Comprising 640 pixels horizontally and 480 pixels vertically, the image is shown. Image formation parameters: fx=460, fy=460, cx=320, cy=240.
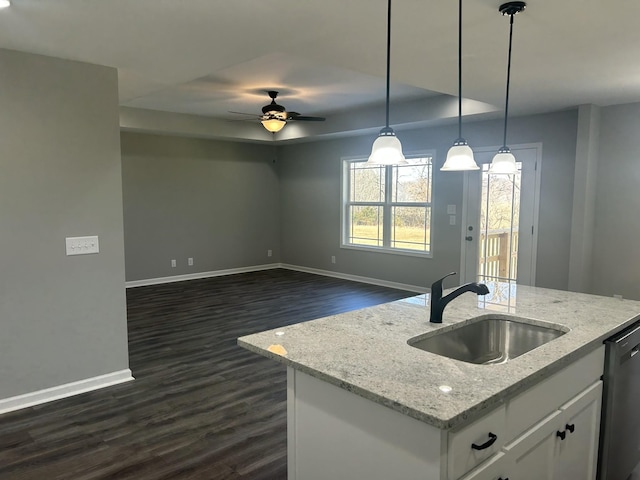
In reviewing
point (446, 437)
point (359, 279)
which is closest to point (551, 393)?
point (446, 437)

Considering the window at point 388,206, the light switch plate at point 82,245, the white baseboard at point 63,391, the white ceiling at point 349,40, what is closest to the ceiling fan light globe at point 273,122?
the white ceiling at point 349,40

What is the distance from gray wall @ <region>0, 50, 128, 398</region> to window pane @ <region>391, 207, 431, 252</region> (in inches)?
177

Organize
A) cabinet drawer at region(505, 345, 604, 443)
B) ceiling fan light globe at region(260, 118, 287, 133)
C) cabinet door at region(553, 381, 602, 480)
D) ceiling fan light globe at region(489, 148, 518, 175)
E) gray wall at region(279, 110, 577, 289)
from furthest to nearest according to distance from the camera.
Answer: ceiling fan light globe at region(260, 118, 287, 133) < gray wall at region(279, 110, 577, 289) < ceiling fan light globe at region(489, 148, 518, 175) < cabinet door at region(553, 381, 602, 480) < cabinet drawer at region(505, 345, 604, 443)

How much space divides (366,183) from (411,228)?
1164 millimetres

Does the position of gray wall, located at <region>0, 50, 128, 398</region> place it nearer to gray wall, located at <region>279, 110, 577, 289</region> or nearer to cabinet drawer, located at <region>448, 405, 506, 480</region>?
cabinet drawer, located at <region>448, 405, 506, 480</region>

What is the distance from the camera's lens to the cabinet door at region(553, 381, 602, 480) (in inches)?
72.5

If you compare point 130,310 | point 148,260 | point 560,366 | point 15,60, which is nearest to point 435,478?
point 560,366

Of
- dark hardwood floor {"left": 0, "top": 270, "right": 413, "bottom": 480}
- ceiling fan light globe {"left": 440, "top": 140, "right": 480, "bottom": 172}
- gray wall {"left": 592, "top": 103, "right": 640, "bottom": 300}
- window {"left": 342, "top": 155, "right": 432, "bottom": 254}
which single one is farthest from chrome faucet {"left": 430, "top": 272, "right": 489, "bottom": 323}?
window {"left": 342, "top": 155, "right": 432, "bottom": 254}

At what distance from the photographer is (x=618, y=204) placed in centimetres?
488

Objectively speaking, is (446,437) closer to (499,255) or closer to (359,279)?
(499,255)

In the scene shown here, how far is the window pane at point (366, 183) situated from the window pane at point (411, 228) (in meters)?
0.46

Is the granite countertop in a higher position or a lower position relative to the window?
lower

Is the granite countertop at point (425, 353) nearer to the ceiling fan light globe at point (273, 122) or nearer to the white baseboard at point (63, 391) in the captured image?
the white baseboard at point (63, 391)

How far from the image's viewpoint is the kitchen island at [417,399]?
1.33 meters
